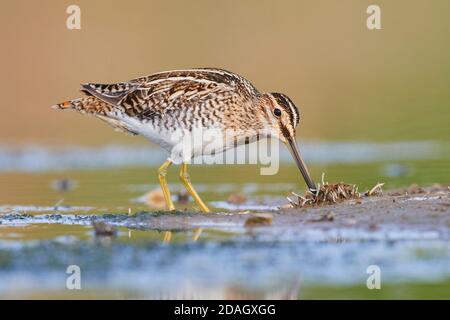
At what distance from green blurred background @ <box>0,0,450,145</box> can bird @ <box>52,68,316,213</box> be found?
287 inches

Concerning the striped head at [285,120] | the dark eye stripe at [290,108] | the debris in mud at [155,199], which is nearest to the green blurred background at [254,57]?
the debris in mud at [155,199]

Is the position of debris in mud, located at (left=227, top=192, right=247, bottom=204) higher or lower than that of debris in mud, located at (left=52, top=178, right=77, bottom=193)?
lower

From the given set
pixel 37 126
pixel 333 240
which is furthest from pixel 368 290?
pixel 37 126

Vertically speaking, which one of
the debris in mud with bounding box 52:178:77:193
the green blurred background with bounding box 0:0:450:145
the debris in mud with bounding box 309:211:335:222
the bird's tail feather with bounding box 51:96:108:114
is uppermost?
the green blurred background with bounding box 0:0:450:145

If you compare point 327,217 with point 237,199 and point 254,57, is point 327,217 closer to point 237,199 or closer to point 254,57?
point 237,199

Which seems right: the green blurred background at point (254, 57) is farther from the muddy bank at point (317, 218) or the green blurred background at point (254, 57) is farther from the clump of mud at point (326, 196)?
the muddy bank at point (317, 218)

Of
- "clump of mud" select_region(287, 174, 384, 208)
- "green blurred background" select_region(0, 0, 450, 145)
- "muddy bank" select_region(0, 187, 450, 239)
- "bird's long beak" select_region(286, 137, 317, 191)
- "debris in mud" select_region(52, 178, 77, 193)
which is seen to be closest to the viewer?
"muddy bank" select_region(0, 187, 450, 239)

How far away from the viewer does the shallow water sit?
366 inches

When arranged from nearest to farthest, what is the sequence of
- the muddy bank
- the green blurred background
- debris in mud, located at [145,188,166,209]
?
the muddy bank, debris in mud, located at [145,188,166,209], the green blurred background

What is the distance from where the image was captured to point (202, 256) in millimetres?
10523

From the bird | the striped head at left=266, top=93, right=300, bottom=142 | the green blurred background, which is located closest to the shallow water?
the bird

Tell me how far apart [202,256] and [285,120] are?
14.9 feet

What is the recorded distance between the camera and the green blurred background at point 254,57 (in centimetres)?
2453

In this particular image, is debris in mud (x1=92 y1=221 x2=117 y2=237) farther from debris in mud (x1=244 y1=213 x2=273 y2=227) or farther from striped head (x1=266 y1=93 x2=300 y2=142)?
striped head (x1=266 y1=93 x2=300 y2=142)
